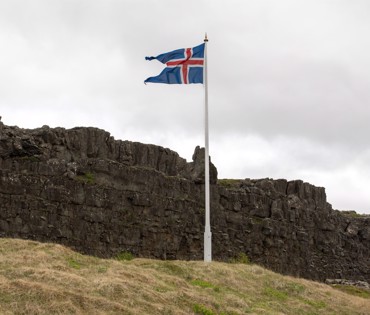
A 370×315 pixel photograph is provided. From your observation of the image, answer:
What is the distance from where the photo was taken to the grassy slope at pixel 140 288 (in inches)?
630

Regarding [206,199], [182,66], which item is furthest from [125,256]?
[182,66]

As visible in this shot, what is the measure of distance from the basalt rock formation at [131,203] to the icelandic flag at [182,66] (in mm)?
5607

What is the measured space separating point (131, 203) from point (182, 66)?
27.2ft

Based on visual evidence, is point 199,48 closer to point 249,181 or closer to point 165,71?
point 165,71

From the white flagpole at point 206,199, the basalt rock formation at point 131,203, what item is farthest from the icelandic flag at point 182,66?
the basalt rock formation at point 131,203

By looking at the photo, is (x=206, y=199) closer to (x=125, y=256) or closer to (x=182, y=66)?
(x=125, y=256)

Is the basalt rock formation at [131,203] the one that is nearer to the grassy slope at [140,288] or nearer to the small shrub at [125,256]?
the small shrub at [125,256]

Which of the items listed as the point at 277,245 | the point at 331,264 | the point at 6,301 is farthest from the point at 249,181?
the point at 6,301

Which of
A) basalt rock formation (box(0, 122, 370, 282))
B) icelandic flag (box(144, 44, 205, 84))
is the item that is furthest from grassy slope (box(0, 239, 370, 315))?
icelandic flag (box(144, 44, 205, 84))

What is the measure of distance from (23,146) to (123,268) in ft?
37.0

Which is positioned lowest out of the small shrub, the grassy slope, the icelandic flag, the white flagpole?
the grassy slope

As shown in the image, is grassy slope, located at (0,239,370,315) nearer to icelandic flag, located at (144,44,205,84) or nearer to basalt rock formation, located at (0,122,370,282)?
basalt rock formation, located at (0,122,370,282)

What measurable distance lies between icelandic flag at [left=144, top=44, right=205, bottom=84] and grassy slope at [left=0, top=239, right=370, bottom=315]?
29.9ft

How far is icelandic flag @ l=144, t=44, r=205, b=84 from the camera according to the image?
1152 inches
